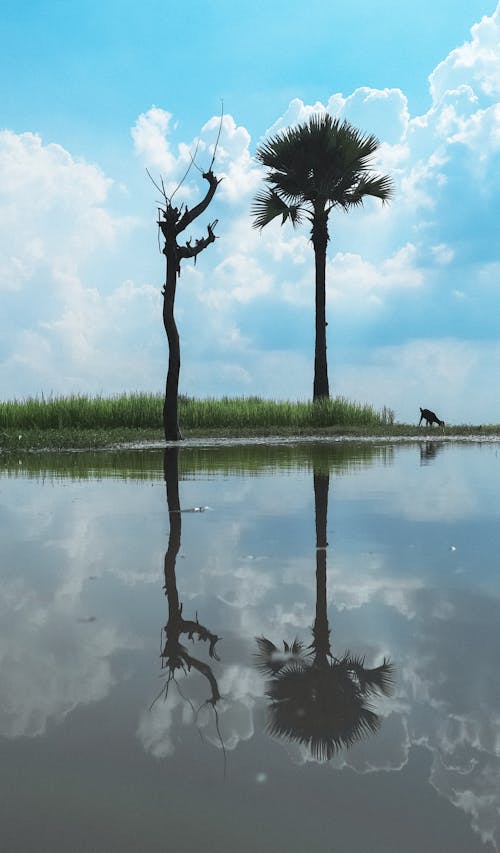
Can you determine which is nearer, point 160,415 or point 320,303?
point 160,415

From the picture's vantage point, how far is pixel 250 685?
3.46 meters

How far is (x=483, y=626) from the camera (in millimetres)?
4258

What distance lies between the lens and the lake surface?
2.45 meters

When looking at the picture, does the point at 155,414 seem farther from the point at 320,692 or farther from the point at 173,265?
the point at 320,692

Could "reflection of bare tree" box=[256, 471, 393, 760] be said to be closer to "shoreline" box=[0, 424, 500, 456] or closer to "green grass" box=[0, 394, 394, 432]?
"shoreline" box=[0, 424, 500, 456]

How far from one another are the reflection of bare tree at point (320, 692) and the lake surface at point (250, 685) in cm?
1

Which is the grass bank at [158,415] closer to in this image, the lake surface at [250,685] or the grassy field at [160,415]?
the grassy field at [160,415]

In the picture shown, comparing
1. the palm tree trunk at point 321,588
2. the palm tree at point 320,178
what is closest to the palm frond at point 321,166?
the palm tree at point 320,178

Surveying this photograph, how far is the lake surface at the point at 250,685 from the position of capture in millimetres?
2447

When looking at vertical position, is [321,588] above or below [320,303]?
below

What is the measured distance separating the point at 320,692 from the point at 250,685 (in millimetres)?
285

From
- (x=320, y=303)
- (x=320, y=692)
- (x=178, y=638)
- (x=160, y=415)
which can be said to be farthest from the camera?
(x=320, y=303)

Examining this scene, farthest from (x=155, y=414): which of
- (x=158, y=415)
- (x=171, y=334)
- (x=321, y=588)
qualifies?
(x=321, y=588)

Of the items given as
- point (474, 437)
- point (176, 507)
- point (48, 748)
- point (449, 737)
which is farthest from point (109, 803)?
point (474, 437)
